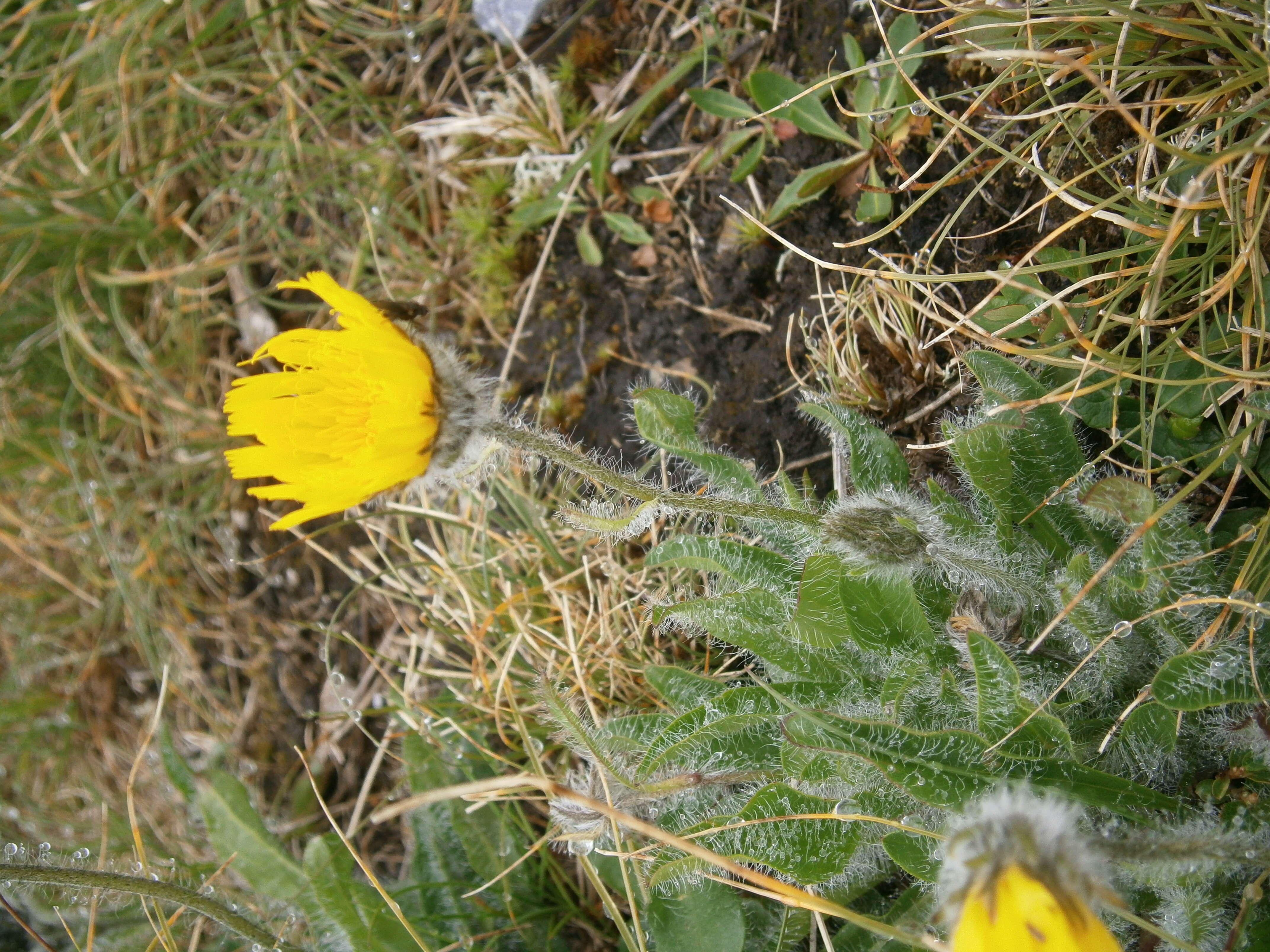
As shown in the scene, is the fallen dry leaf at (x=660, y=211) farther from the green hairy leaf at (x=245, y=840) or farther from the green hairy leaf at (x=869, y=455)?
the green hairy leaf at (x=245, y=840)

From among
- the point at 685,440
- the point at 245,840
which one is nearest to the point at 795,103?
the point at 685,440

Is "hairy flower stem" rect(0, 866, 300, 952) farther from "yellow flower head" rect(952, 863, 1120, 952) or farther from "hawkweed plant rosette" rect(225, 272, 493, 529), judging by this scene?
"yellow flower head" rect(952, 863, 1120, 952)

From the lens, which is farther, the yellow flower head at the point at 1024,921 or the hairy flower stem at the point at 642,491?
the hairy flower stem at the point at 642,491

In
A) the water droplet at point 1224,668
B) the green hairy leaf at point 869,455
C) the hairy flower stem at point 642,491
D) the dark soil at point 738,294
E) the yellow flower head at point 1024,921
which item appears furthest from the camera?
the dark soil at point 738,294

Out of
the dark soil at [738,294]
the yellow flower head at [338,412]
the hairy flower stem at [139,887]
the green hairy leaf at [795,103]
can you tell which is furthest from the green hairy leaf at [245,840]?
the green hairy leaf at [795,103]

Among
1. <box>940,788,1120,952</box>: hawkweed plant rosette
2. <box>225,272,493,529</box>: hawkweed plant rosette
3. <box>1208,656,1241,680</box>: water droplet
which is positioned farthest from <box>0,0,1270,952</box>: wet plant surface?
<box>940,788,1120,952</box>: hawkweed plant rosette

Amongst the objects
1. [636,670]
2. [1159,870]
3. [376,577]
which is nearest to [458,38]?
[376,577]

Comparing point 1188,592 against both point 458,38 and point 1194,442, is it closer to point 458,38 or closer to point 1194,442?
point 1194,442
